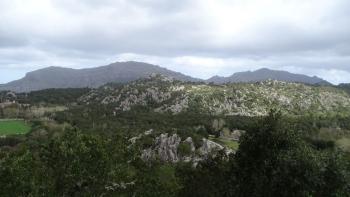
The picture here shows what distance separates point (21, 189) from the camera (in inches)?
2329

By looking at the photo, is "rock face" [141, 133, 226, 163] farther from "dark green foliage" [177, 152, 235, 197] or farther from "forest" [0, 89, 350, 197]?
"dark green foliage" [177, 152, 235, 197]

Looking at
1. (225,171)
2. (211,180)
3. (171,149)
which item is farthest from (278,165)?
(171,149)

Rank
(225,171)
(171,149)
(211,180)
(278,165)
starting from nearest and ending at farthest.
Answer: (278,165), (225,171), (211,180), (171,149)

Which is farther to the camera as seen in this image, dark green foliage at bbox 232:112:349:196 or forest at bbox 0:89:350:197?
forest at bbox 0:89:350:197

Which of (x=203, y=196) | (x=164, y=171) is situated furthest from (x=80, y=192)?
(x=164, y=171)

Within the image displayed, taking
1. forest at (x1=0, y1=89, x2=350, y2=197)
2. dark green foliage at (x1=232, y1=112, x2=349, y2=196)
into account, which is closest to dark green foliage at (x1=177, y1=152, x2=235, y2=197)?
forest at (x1=0, y1=89, x2=350, y2=197)

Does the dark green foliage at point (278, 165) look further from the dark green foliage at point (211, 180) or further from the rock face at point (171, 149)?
the rock face at point (171, 149)

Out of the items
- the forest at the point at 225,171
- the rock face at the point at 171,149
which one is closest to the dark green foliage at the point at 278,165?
the forest at the point at 225,171

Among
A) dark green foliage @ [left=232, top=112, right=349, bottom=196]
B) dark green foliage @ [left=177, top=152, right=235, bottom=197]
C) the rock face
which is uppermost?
dark green foliage @ [left=232, top=112, right=349, bottom=196]

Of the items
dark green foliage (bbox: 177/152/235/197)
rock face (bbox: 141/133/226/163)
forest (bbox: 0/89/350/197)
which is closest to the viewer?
forest (bbox: 0/89/350/197)

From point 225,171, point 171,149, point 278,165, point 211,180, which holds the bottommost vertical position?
point 171,149

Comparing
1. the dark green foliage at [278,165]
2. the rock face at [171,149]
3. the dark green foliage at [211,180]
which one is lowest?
the rock face at [171,149]

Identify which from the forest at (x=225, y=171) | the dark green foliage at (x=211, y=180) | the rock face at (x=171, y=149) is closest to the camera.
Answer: the forest at (x=225, y=171)

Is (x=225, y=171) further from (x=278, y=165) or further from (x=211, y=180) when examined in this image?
(x=278, y=165)
